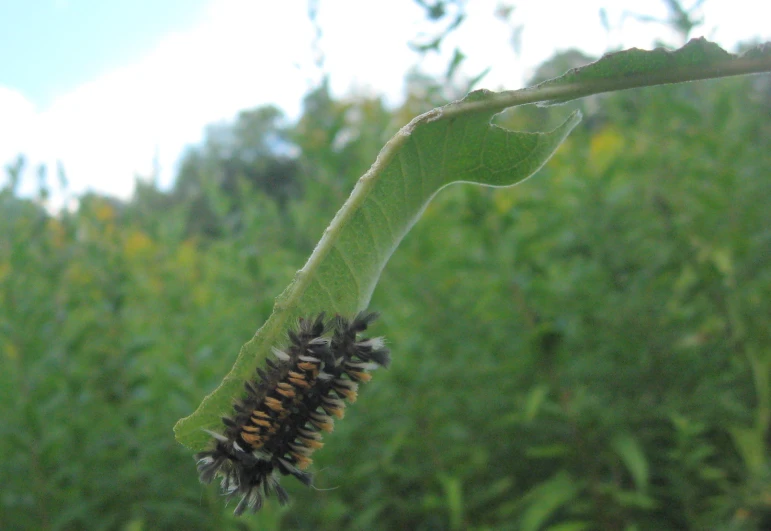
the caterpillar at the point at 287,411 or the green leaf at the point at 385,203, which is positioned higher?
the green leaf at the point at 385,203

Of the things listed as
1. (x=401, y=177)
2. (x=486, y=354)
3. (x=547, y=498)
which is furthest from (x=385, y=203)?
(x=486, y=354)

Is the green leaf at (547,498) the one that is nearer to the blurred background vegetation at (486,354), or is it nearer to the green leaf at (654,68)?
the blurred background vegetation at (486,354)

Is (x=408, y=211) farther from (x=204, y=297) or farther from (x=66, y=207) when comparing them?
(x=66, y=207)

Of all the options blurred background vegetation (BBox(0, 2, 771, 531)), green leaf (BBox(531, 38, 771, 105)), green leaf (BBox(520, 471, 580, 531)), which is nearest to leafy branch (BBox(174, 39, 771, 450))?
green leaf (BBox(531, 38, 771, 105))

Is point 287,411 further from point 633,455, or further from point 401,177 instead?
point 633,455

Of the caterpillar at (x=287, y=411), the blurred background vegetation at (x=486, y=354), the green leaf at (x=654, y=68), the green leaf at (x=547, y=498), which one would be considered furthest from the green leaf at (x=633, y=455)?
the green leaf at (x=654, y=68)
